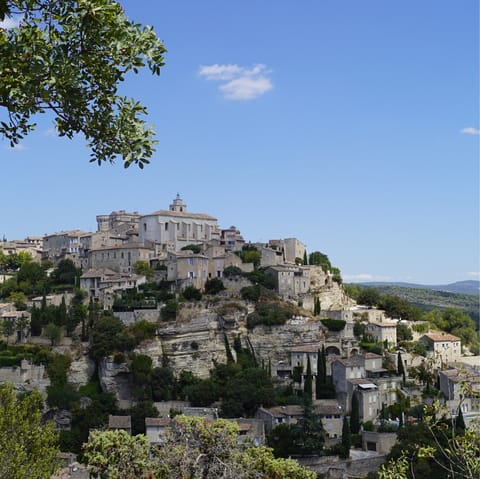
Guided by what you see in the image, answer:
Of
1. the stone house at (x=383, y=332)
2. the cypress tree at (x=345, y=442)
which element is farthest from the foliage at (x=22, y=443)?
the stone house at (x=383, y=332)

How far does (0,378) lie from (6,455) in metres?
35.8

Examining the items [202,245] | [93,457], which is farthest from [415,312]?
[93,457]

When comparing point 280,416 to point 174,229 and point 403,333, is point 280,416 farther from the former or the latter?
point 174,229

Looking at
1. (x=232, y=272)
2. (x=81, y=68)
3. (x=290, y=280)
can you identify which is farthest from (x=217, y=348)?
(x=81, y=68)

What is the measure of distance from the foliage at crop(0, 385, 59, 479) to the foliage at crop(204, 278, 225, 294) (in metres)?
39.6

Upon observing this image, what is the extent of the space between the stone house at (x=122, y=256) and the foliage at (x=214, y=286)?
311 inches

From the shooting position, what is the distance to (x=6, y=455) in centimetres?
1175

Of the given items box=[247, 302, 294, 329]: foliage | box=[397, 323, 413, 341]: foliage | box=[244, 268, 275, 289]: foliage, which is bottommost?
box=[397, 323, 413, 341]: foliage

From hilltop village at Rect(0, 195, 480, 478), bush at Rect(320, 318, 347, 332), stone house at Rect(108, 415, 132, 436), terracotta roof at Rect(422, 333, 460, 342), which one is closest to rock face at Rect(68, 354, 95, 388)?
hilltop village at Rect(0, 195, 480, 478)

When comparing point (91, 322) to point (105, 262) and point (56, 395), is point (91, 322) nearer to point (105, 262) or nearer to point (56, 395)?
point (56, 395)

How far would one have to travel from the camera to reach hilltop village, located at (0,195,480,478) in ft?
137

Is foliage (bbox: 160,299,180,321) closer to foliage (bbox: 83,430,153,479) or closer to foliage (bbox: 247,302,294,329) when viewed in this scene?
foliage (bbox: 247,302,294,329)

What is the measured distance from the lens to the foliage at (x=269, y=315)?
5125 centimetres

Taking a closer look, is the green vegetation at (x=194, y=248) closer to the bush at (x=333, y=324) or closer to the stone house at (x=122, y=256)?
the stone house at (x=122, y=256)
